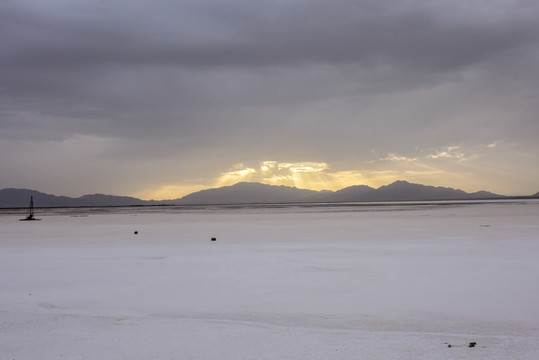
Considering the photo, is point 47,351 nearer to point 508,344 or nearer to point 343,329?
point 343,329

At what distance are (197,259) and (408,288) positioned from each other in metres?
7.87

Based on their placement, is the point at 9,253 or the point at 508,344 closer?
Answer: the point at 508,344

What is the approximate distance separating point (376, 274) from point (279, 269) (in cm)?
276

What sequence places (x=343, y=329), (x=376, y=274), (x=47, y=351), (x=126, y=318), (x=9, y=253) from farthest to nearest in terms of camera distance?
(x=9, y=253) → (x=376, y=274) → (x=126, y=318) → (x=343, y=329) → (x=47, y=351)

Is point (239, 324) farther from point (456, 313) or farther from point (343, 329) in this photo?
point (456, 313)

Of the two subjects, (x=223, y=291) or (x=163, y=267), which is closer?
(x=223, y=291)

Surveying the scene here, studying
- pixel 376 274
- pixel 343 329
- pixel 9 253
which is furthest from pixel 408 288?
pixel 9 253

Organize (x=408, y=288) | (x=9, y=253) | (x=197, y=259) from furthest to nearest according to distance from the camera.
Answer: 1. (x=9, y=253)
2. (x=197, y=259)
3. (x=408, y=288)

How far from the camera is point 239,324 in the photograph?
7.46m

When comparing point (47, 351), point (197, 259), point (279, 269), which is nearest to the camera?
point (47, 351)

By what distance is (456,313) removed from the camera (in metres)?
7.98

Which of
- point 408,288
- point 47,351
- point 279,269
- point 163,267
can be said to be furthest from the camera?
point 163,267

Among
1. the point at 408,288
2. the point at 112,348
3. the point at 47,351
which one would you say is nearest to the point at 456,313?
the point at 408,288

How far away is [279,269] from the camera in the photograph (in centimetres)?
1302
